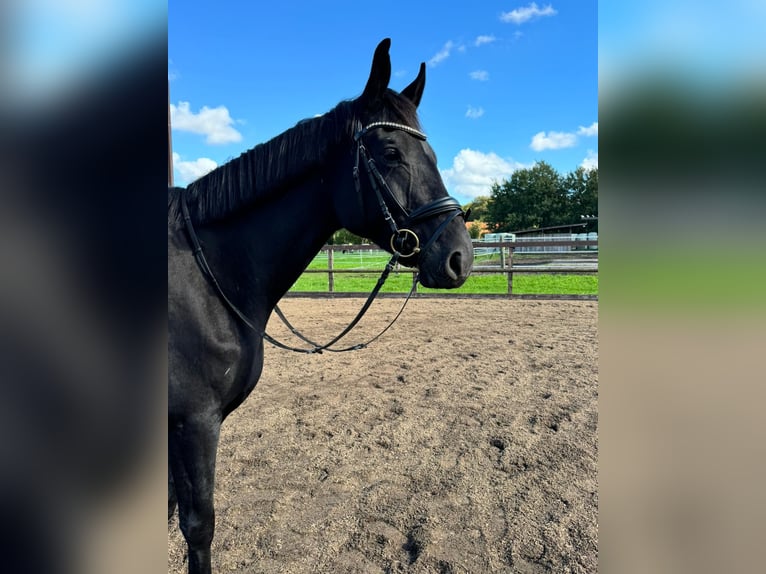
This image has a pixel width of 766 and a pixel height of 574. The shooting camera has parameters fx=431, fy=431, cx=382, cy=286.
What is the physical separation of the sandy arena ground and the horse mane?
6.01 ft

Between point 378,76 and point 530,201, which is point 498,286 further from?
point 530,201

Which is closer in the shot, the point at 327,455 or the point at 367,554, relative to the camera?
the point at 367,554

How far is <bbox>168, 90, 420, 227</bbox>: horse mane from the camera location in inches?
77.2

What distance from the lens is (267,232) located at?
201cm

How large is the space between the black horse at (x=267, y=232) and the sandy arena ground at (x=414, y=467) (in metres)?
0.75

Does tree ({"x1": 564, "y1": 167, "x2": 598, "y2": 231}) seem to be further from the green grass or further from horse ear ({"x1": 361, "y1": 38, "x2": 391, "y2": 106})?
horse ear ({"x1": 361, "y1": 38, "x2": 391, "y2": 106})

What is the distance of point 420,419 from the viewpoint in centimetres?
396

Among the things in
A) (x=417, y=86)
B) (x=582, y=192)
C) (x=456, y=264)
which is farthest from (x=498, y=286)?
(x=582, y=192)

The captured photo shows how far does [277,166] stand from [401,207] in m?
0.61
